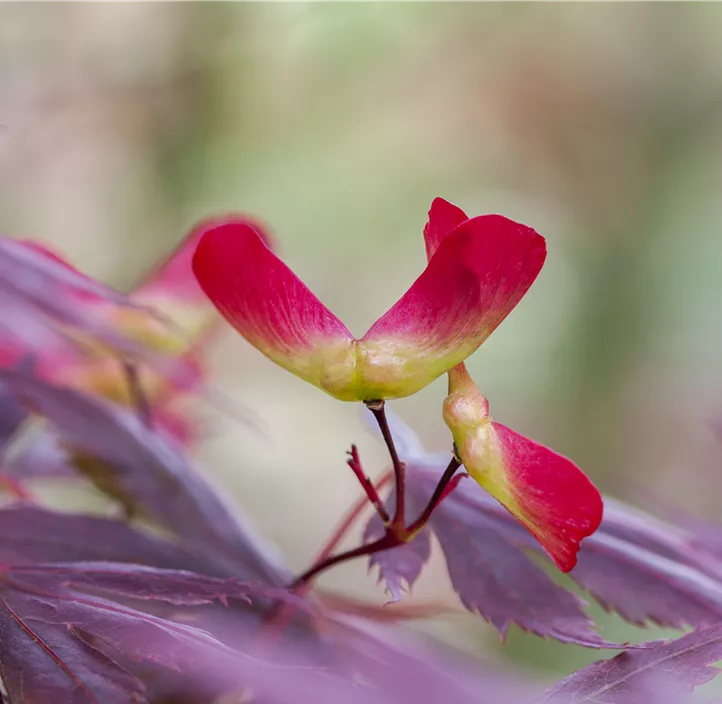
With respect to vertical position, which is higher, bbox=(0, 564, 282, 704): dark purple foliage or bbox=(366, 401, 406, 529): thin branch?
bbox=(366, 401, 406, 529): thin branch

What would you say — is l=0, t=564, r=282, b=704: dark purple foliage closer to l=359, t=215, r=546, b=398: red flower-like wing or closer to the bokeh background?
l=359, t=215, r=546, b=398: red flower-like wing

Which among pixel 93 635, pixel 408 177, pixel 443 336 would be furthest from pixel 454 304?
pixel 408 177

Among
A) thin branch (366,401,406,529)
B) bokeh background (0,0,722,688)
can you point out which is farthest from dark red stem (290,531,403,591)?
bokeh background (0,0,722,688)

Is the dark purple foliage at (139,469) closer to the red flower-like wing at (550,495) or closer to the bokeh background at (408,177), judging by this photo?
the red flower-like wing at (550,495)

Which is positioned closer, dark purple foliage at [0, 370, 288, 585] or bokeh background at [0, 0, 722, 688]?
dark purple foliage at [0, 370, 288, 585]

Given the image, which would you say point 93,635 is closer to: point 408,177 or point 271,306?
point 271,306
